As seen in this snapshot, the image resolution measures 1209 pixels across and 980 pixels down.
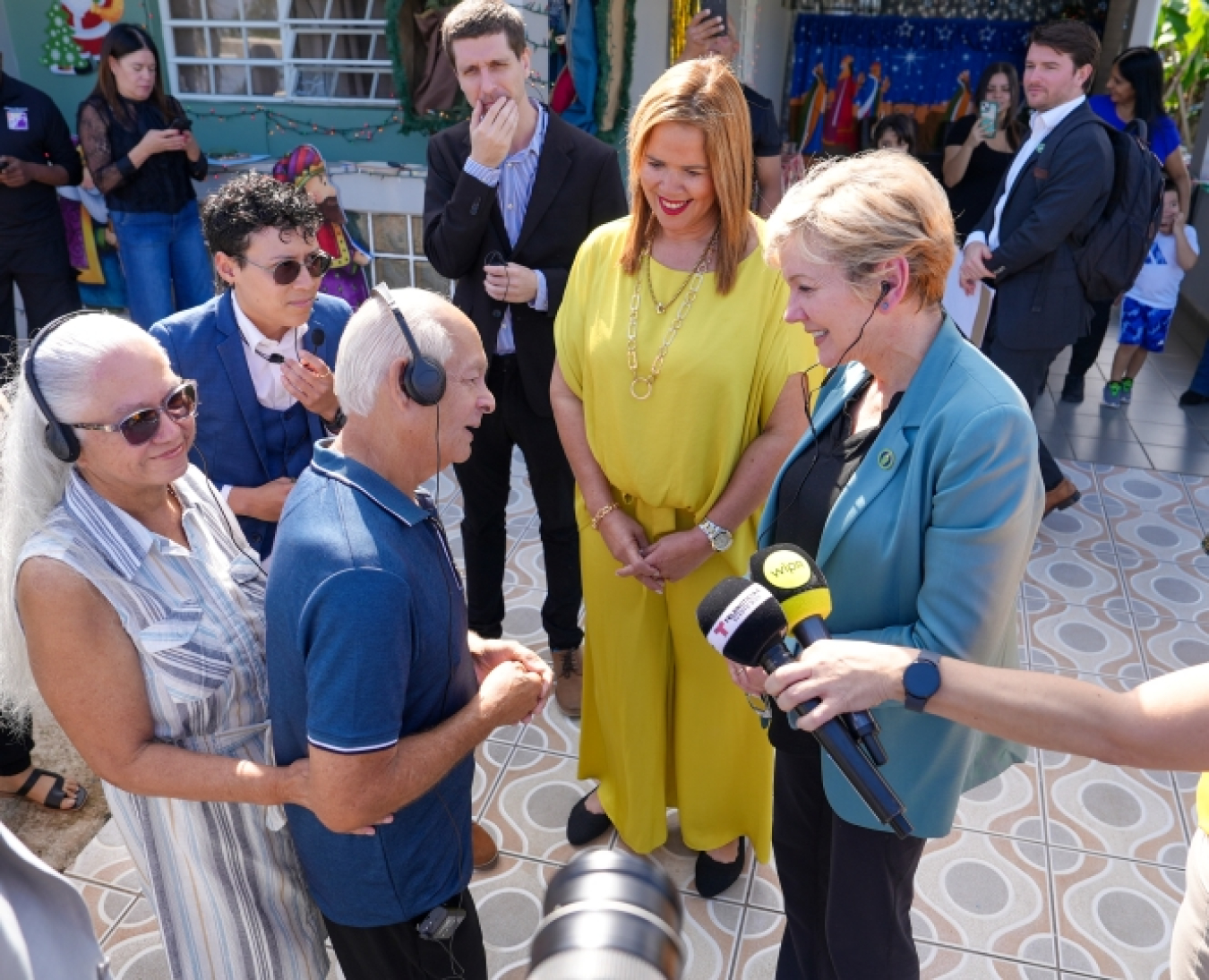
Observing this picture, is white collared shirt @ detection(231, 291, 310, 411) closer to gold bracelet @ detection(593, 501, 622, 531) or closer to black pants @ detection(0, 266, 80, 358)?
gold bracelet @ detection(593, 501, 622, 531)

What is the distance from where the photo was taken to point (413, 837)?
1.69 m

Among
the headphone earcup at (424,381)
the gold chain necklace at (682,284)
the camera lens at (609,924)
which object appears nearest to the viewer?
the camera lens at (609,924)

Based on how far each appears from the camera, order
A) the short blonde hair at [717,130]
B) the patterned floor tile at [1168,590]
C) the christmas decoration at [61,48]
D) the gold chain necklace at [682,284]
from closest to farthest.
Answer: the short blonde hair at [717,130]
the gold chain necklace at [682,284]
the patterned floor tile at [1168,590]
the christmas decoration at [61,48]

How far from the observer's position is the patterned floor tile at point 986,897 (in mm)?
2637

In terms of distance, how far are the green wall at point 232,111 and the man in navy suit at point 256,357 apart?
15.1 ft

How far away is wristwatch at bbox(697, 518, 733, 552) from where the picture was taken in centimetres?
241

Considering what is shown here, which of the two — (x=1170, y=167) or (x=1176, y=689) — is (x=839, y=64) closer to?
(x=1170, y=167)

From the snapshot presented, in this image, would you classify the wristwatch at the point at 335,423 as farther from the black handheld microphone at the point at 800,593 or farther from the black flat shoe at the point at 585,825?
the black flat shoe at the point at 585,825

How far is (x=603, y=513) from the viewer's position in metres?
2.57

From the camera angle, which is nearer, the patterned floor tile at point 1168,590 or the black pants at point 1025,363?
the patterned floor tile at point 1168,590

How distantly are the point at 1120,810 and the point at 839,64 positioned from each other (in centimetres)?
925

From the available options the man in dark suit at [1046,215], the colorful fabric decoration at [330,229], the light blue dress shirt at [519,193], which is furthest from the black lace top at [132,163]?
the man in dark suit at [1046,215]

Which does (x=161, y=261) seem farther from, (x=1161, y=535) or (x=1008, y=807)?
(x=1161, y=535)

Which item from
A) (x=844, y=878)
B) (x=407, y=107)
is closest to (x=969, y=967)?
(x=844, y=878)
